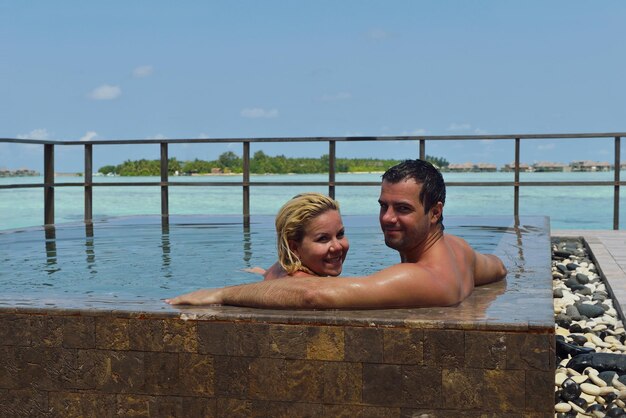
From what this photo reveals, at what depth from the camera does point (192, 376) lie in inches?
110

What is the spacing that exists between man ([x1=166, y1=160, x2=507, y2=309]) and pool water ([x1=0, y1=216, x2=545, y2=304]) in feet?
2.00

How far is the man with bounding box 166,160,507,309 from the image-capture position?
9.04 ft

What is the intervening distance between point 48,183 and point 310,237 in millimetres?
7057

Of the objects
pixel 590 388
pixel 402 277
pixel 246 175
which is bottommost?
pixel 590 388

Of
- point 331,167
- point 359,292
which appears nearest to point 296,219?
point 359,292

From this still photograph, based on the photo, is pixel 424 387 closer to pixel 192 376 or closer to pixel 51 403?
pixel 192 376

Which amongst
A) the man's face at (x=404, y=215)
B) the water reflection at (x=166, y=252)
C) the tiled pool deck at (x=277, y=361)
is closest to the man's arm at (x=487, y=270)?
the tiled pool deck at (x=277, y=361)

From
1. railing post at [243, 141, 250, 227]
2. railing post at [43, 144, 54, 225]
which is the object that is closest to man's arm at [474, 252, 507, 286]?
railing post at [243, 141, 250, 227]

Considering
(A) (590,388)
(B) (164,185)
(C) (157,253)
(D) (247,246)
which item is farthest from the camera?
(B) (164,185)

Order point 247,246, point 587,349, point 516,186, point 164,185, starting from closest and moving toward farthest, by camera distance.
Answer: point 587,349, point 247,246, point 516,186, point 164,185

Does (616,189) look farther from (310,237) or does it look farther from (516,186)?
(310,237)

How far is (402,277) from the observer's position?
2791mm

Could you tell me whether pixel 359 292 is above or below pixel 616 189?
below

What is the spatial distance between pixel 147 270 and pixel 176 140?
17.8 feet
